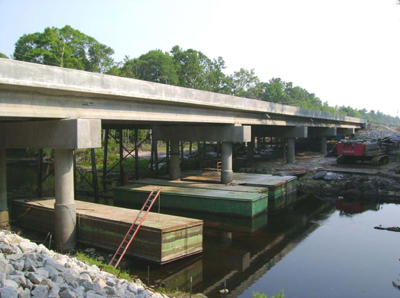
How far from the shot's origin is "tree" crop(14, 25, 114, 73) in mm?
53688

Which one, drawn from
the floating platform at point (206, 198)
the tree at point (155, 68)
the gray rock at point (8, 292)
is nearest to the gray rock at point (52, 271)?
the gray rock at point (8, 292)

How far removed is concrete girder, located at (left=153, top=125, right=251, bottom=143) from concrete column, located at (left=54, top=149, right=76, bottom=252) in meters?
11.6

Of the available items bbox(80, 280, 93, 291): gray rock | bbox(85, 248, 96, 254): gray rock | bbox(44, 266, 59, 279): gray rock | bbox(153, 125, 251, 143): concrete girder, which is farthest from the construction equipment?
bbox(44, 266, 59, 279): gray rock

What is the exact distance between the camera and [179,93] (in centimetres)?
1775

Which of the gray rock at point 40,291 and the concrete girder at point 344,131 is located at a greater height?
the concrete girder at point 344,131

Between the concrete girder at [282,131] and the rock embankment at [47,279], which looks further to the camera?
Answer: the concrete girder at [282,131]

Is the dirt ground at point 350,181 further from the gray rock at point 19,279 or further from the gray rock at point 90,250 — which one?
the gray rock at point 19,279

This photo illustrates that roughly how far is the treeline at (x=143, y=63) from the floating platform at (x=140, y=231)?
30.8 metres

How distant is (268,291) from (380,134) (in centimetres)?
4716

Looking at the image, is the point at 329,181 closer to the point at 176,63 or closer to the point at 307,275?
the point at 307,275

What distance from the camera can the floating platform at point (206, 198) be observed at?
18466 mm

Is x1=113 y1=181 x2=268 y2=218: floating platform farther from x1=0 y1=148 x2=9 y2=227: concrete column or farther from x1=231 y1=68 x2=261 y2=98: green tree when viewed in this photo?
x1=231 y1=68 x2=261 y2=98: green tree

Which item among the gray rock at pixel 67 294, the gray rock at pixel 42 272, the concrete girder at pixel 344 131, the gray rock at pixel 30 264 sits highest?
the concrete girder at pixel 344 131

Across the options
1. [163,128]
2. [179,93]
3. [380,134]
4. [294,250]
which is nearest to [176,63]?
[380,134]
